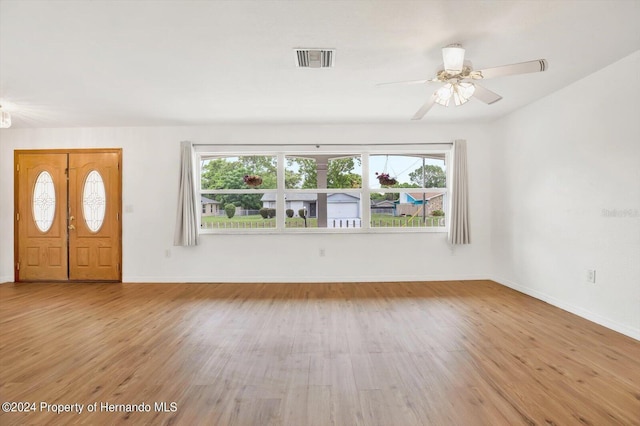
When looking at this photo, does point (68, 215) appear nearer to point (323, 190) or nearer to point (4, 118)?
point (4, 118)

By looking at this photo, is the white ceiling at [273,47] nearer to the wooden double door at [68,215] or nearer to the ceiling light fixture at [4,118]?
the ceiling light fixture at [4,118]

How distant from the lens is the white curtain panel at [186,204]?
16.4ft

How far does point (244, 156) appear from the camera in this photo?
534cm

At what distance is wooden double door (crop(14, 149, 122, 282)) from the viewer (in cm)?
523

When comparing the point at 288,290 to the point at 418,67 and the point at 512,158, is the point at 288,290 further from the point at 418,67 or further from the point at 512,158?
the point at 512,158

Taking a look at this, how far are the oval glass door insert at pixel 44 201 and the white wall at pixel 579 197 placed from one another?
7.12m

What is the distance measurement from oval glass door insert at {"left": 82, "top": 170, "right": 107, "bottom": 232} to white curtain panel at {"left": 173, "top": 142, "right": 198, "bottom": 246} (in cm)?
133

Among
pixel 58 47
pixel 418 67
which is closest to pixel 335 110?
Answer: pixel 418 67

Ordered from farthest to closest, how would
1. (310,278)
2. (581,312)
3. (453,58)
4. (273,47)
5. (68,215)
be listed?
1. (68,215)
2. (310,278)
3. (581,312)
4. (273,47)
5. (453,58)

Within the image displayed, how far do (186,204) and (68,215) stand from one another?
2.03 metres

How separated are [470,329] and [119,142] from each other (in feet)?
18.3

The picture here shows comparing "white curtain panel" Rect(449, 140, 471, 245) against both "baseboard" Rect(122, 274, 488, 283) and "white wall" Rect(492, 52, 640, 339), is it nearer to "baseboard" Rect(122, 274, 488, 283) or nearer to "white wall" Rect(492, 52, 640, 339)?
"white wall" Rect(492, 52, 640, 339)

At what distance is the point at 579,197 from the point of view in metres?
3.53

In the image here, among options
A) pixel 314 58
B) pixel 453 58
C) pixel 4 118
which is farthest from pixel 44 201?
pixel 453 58
